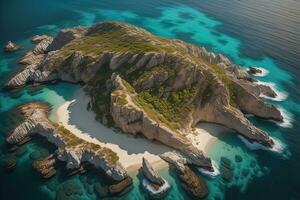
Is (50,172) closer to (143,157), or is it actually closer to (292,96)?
(143,157)

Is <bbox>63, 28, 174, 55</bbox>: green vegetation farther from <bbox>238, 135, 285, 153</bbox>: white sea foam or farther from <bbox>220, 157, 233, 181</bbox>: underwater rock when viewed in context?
<bbox>220, 157, 233, 181</bbox>: underwater rock

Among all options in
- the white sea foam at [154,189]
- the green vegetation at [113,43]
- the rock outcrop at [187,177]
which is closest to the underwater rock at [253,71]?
the green vegetation at [113,43]

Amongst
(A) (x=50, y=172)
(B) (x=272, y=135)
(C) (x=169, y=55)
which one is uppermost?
(C) (x=169, y=55)

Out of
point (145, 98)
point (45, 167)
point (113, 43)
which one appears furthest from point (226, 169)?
point (113, 43)

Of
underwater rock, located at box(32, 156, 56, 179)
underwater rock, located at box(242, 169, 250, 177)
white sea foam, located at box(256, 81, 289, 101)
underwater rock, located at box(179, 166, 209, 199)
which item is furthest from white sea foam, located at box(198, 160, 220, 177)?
white sea foam, located at box(256, 81, 289, 101)

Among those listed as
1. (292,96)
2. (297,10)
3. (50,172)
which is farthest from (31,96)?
(297,10)

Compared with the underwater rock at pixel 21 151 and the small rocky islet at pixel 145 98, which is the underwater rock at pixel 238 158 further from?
the underwater rock at pixel 21 151
